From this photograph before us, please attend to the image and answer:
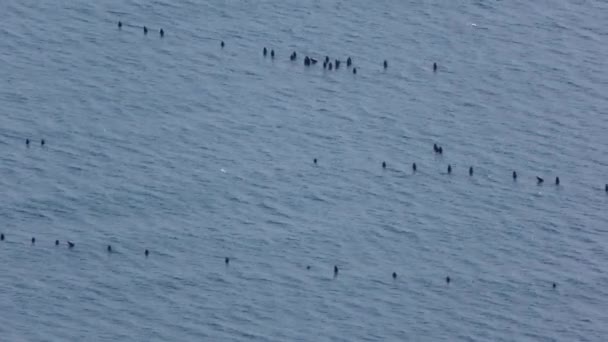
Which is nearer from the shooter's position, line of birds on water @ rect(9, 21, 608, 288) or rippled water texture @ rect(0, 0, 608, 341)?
rippled water texture @ rect(0, 0, 608, 341)

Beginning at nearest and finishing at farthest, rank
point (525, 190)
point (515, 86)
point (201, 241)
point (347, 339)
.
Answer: point (347, 339)
point (201, 241)
point (525, 190)
point (515, 86)

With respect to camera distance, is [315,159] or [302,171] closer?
[302,171]

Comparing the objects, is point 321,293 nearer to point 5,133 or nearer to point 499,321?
point 499,321

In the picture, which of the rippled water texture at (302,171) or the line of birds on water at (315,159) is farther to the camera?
the line of birds on water at (315,159)

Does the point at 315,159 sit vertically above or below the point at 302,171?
above

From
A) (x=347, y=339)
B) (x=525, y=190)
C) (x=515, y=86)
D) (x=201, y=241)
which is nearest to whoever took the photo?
(x=347, y=339)

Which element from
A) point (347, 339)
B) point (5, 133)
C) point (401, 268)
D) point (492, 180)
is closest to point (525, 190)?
point (492, 180)

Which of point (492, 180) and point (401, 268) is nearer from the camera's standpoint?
point (401, 268)
